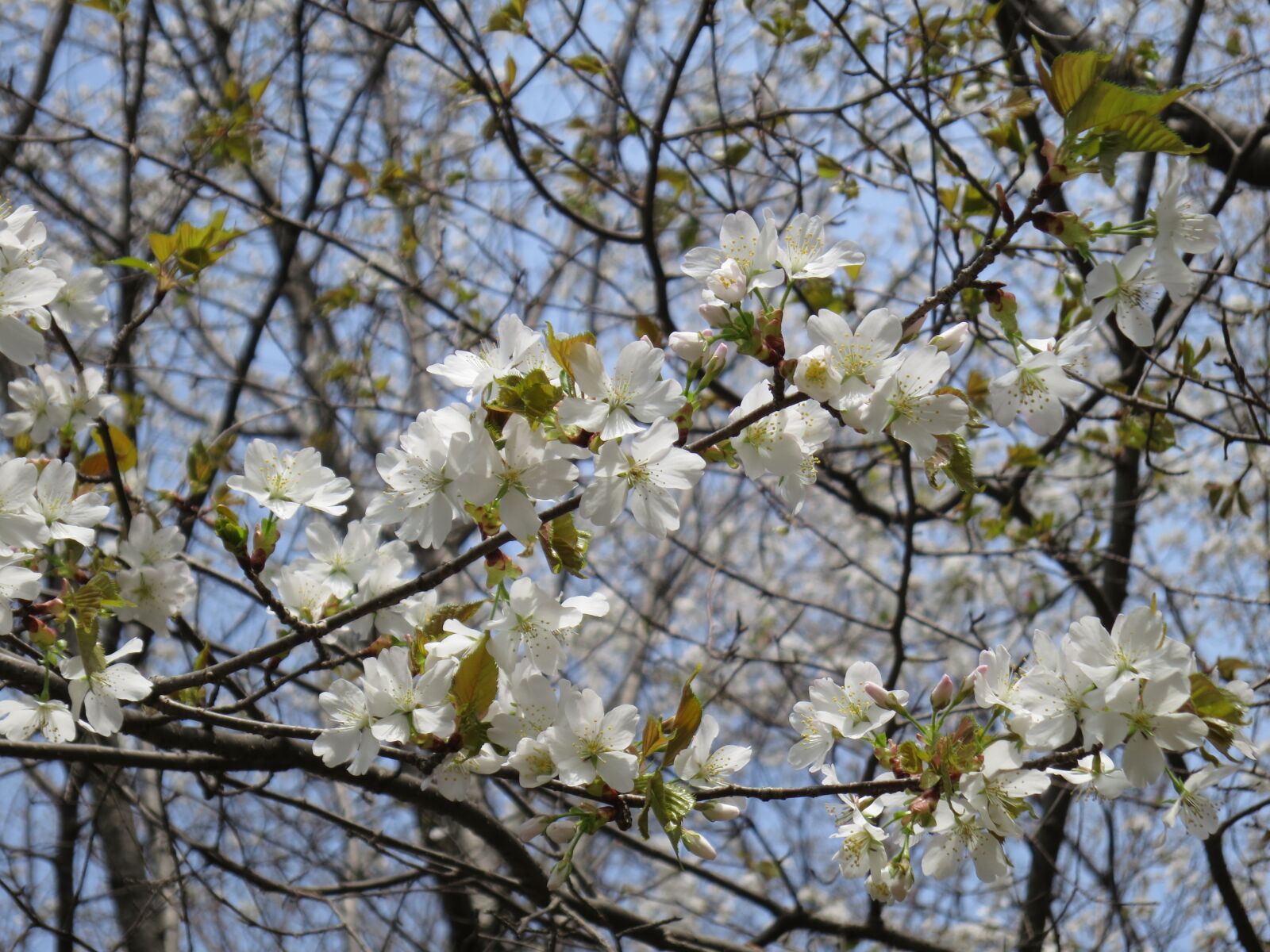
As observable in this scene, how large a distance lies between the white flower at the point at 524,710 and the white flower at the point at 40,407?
3.26 feet

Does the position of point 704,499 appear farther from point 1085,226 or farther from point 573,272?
point 1085,226

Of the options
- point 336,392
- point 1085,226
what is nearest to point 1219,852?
point 1085,226

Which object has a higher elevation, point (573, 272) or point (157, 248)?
point (573, 272)

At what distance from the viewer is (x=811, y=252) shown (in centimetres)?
144

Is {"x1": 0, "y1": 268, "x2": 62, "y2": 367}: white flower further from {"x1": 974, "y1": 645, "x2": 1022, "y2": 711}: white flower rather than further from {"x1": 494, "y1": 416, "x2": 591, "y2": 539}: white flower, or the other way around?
{"x1": 974, "y1": 645, "x2": 1022, "y2": 711}: white flower

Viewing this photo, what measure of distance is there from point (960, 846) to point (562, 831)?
560 mm

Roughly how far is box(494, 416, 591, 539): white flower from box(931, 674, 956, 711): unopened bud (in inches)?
25.6

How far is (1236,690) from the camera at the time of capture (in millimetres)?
1298

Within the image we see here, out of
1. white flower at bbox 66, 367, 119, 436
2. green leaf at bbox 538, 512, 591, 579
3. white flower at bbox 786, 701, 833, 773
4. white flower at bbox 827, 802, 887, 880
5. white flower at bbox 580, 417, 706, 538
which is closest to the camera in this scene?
white flower at bbox 580, 417, 706, 538

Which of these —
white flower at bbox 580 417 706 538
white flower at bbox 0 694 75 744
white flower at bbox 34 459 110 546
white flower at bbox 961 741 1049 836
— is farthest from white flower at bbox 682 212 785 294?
white flower at bbox 0 694 75 744

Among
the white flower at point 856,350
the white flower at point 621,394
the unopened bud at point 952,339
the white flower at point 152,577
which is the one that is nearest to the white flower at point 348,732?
the white flower at point 152,577

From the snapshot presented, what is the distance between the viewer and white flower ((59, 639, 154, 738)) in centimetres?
145

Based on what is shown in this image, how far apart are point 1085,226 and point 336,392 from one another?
11.9 ft

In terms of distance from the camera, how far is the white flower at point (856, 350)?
1229mm
